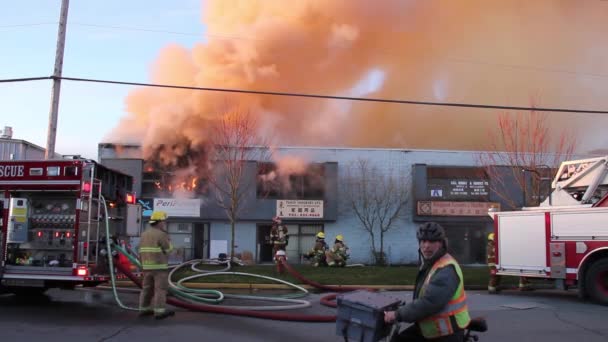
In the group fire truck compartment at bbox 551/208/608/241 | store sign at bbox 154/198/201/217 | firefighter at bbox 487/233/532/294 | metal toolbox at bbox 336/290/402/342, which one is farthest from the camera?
store sign at bbox 154/198/201/217

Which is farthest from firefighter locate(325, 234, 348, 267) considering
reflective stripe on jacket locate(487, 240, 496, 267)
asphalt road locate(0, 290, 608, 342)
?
asphalt road locate(0, 290, 608, 342)

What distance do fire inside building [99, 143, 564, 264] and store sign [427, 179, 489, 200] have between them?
0.04m

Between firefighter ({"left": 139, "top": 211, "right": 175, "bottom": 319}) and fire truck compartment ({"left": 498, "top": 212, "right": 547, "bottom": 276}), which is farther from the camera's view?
fire truck compartment ({"left": 498, "top": 212, "right": 547, "bottom": 276})

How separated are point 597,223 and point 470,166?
13357mm

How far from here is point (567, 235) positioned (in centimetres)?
1012

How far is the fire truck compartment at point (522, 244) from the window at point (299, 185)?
11.9 meters

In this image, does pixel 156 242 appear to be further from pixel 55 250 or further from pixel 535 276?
pixel 535 276

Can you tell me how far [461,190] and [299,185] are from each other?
6885 mm

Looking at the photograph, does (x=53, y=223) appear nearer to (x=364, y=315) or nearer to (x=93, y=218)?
(x=93, y=218)

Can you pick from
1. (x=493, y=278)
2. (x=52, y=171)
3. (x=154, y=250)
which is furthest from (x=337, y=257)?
A: (x=52, y=171)

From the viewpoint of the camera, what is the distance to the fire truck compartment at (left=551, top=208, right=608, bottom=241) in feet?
31.7

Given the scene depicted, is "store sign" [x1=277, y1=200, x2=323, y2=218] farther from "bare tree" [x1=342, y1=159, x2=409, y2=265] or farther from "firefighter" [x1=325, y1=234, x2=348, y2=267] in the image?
"firefighter" [x1=325, y1=234, x2=348, y2=267]

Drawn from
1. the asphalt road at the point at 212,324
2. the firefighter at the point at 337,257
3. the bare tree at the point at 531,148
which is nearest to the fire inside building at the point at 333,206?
the bare tree at the point at 531,148

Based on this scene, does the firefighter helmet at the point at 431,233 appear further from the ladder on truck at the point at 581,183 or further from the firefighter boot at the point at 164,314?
the ladder on truck at the point at 581,183
